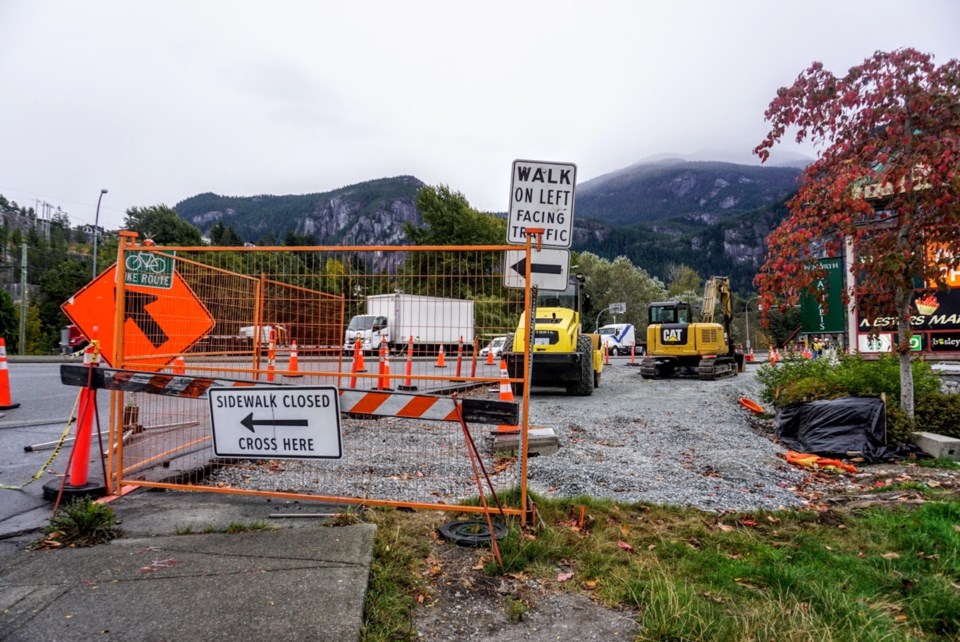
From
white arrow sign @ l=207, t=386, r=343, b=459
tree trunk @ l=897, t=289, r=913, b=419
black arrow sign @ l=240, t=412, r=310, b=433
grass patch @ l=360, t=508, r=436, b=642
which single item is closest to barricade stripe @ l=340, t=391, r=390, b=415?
white arrow sign @ l=207, t=386, r=343, b=459

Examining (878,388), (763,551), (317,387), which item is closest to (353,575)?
(317,387)

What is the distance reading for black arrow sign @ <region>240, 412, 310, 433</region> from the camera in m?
4.17

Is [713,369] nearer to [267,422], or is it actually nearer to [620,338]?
[267,422]

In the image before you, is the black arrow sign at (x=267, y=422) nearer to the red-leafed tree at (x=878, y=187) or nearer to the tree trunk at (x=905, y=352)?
the red-leafed tree at (x=878, y=187)

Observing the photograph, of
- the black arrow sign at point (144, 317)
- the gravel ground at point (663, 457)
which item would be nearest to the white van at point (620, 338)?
the gravel ground at point (663, 457)

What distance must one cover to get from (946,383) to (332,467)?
12261 mm

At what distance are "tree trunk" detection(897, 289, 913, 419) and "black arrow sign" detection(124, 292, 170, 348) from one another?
8.75m

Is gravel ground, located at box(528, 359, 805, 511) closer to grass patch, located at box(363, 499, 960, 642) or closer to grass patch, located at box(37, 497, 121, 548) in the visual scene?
grass patch, located at box(363, 499, 960, 642)

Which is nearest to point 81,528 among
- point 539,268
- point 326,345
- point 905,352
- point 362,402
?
point 362,402

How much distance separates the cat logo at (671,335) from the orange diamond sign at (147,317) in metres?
16.7

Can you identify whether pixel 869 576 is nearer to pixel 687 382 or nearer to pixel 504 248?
pixel 504 248

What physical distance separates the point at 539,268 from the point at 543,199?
610 mm

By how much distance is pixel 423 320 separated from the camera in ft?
15.6

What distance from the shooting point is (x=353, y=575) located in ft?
9.92
